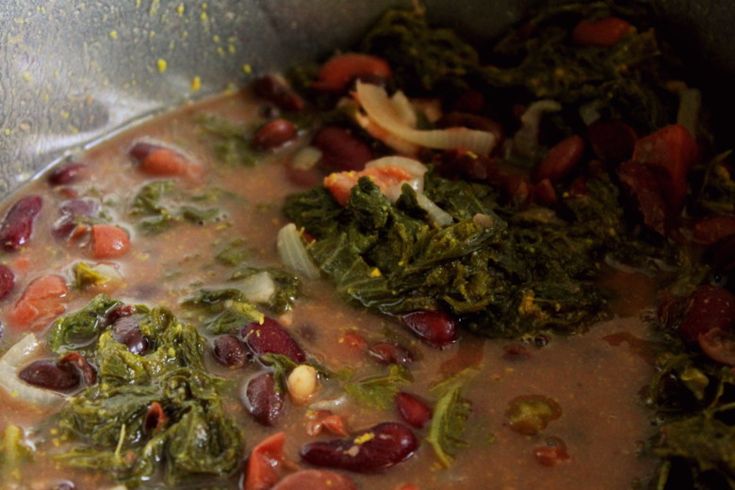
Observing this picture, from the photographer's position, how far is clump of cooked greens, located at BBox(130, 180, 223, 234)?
4918 millimetres

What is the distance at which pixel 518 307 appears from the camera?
14.4 ft


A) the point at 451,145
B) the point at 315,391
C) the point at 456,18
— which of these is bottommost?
the point at 315,391

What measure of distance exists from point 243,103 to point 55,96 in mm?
1050

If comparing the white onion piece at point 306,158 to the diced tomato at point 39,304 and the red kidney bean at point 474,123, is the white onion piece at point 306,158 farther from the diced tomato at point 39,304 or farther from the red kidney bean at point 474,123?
the diced tomato at point 39,304

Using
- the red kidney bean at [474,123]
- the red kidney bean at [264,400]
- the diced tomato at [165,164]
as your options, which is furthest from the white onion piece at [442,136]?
the red kidney bean at [264,400]

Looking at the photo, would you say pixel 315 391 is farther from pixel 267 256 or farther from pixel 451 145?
pixel 451 145

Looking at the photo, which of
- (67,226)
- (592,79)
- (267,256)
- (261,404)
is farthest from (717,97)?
(67,226)

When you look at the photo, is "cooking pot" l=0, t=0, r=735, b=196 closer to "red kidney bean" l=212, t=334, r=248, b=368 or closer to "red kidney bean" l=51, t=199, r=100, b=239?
"red kidney bean" l=51, t=199, r=100, b=239

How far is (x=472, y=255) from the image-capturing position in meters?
4.50

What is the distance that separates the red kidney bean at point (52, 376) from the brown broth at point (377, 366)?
117 millimetres

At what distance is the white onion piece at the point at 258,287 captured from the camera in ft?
14.8

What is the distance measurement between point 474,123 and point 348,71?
2.77ft

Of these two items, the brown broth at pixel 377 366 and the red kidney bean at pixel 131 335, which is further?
the red kidney bean at pixel 131 335

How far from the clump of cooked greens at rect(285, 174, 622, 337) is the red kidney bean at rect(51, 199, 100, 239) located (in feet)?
3.49
